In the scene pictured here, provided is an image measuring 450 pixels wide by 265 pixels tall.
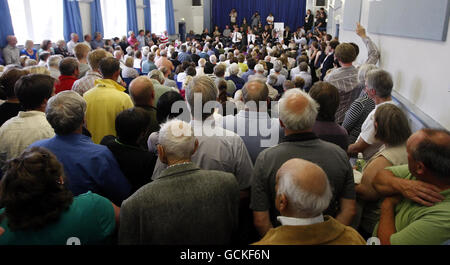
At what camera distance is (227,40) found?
52.9 feet

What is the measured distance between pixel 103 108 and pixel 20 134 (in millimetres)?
718

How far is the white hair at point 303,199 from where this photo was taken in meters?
1.08

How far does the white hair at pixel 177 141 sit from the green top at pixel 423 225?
3.07 ft

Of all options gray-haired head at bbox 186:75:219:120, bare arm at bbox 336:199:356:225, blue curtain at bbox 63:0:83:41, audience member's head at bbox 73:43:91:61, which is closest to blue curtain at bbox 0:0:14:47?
blue curtain at bbox 63:0:83:41

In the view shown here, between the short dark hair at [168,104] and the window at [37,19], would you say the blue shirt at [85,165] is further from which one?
the window at [37,19]

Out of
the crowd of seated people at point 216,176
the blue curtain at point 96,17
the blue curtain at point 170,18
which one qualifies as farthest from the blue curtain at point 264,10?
the crowd of seated people at point 216,176

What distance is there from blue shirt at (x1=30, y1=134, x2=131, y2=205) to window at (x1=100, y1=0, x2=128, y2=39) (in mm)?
11365

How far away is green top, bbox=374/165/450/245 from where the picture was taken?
1236 mm

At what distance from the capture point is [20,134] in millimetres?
1988

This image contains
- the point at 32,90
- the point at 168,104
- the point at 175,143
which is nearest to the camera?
the point at 175,143

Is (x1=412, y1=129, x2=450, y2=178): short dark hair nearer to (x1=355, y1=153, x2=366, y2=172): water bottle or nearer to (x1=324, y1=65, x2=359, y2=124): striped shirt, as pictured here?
(x1=355, y1=153, x2=366, y2=172): water bottle

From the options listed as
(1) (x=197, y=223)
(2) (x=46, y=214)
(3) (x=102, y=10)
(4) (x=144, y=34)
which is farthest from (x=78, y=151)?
(4) (x=144, y=34)

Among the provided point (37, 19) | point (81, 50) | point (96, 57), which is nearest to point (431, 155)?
point (96, 57)

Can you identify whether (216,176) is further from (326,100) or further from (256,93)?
(326,100)
